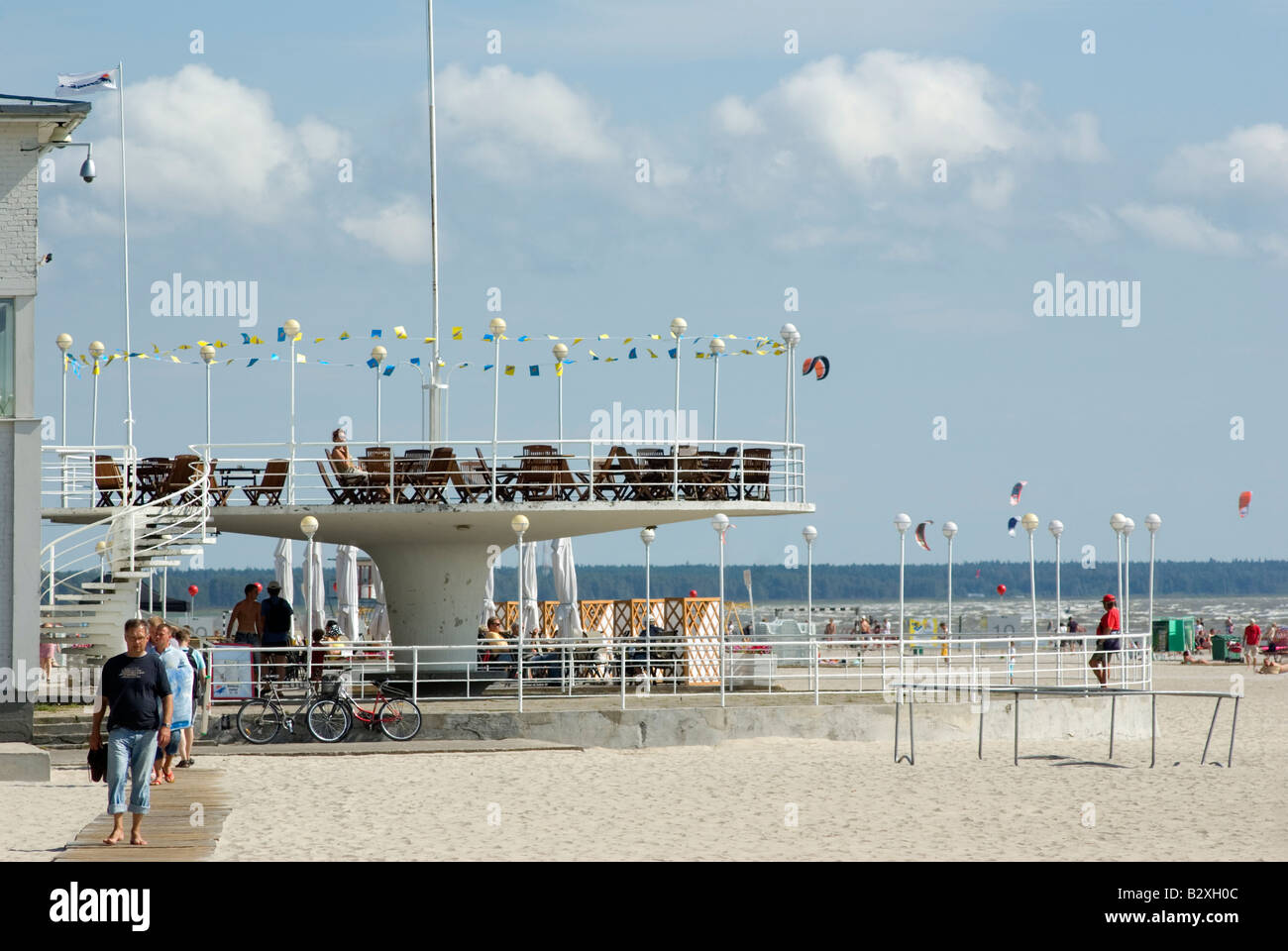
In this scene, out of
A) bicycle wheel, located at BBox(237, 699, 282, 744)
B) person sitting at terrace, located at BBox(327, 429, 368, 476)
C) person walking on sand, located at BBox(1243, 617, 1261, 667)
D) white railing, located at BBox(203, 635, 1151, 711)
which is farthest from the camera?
person walking on sand, located at BBox(1243, 617, 1261, 667)

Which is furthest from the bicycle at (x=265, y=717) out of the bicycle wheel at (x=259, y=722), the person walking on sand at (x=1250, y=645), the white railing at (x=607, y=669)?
the person walking on sand at (x=1250, y=645)

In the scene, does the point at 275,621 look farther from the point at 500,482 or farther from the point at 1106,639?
the point at 1106,639

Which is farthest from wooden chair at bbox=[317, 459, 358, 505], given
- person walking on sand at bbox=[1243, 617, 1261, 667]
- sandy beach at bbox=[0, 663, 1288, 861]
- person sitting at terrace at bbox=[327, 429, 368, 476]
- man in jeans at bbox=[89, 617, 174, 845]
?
person walking on sand at bbox=[1243, 617, 1261, 667]

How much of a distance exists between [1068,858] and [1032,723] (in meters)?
10.1

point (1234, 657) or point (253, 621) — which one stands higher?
point (253, 621)

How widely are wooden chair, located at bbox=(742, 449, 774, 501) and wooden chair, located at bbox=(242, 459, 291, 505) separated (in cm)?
567

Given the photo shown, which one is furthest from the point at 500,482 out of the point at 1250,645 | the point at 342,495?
the point at 1250,645

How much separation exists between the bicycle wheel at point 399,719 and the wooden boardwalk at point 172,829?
4.03 metres

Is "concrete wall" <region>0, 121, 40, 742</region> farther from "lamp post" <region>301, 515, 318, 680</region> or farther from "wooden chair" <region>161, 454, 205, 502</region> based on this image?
"wooden chair" <region>161, 454, 205, 502</region>

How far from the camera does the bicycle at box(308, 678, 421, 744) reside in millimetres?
19250
